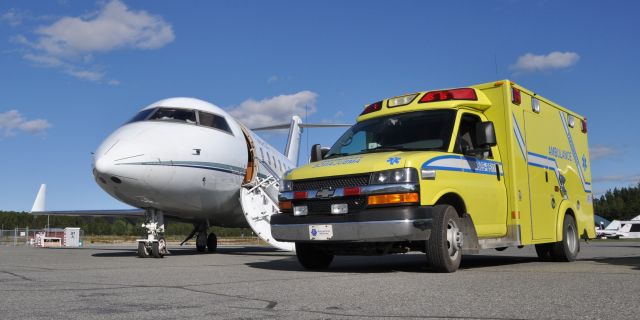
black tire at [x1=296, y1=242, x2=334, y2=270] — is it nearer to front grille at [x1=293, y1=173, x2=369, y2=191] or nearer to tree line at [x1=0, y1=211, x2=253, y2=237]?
front grille at [x1=293, y1=173, x2=369, y2=191]

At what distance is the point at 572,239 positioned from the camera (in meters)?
10.6

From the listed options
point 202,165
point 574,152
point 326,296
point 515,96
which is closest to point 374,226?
point 326,296

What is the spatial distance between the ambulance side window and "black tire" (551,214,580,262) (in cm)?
312

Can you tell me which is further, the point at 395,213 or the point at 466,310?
the point at 395,213

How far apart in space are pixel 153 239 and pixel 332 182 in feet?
21.3

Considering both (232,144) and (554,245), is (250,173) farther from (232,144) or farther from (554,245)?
(554,245)

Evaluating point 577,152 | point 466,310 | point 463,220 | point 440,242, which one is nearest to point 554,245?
point 577,152

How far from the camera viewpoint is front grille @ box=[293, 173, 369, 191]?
707 cm

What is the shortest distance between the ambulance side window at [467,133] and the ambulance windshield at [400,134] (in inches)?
9.0

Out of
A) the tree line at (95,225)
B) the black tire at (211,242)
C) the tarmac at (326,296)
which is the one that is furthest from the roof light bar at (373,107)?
the tree line at (95,225)

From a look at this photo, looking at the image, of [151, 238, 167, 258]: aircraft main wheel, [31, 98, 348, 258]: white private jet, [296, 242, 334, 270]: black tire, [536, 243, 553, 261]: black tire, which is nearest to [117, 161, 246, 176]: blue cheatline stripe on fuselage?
[31, 98, 348, 258]: white private jet

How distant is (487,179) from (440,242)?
168 centimetres

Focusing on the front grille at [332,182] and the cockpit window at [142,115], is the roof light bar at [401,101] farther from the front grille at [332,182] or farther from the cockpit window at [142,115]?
the cockpit window at [142,115]

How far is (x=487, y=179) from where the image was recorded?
→ 813 cm
